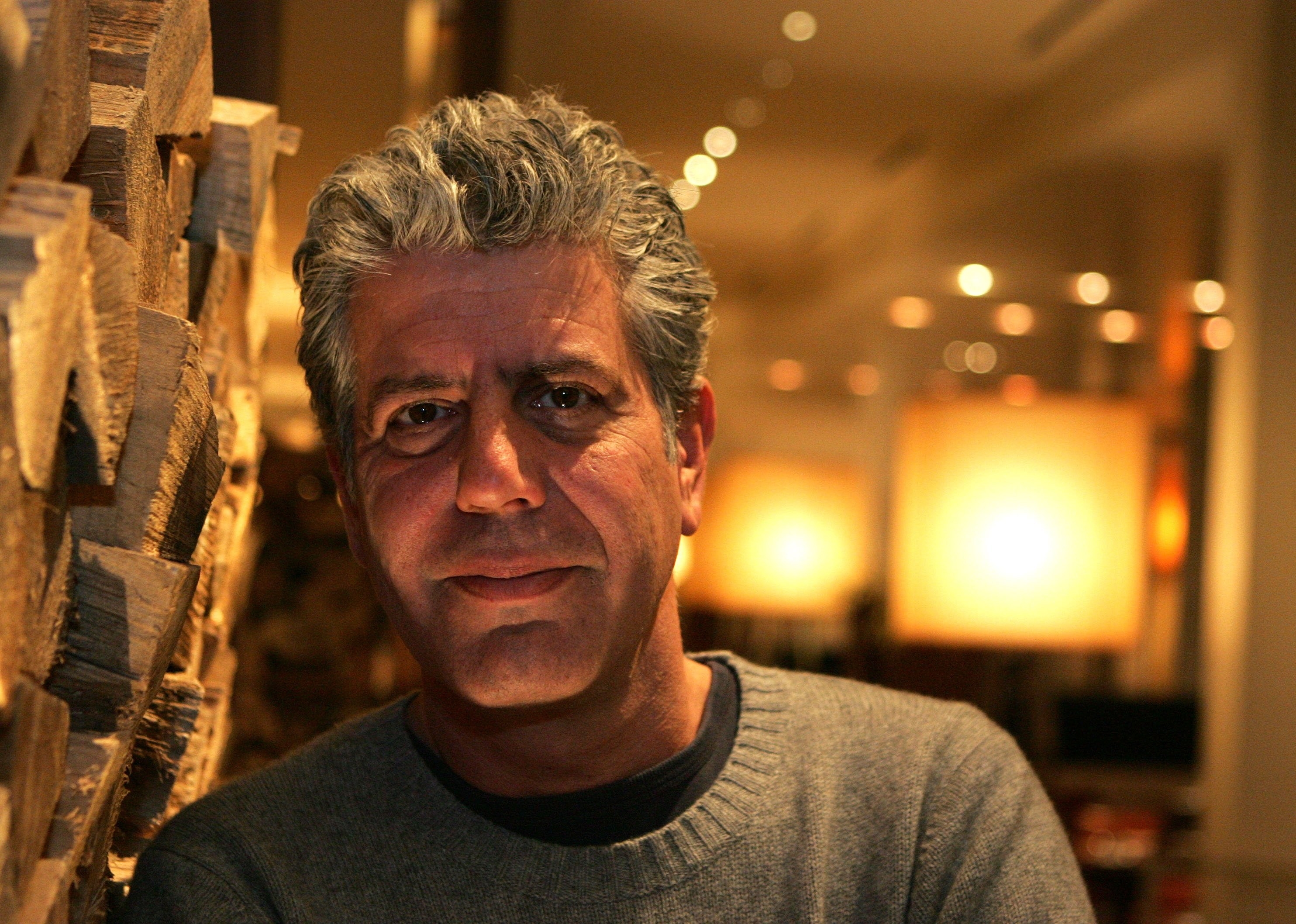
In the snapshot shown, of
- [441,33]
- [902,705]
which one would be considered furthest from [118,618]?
[441,33]

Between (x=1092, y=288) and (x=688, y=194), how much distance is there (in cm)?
308

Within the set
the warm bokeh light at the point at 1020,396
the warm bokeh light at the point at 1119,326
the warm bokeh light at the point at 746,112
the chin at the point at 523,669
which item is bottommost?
the chin at the point at 523,669

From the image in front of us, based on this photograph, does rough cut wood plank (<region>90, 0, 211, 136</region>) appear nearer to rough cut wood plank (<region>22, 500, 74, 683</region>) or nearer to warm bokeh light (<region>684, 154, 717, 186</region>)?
rough cut wood plank (<region>22, 500, 74, 683</region>)

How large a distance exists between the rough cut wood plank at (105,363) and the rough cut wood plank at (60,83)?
0.19ft

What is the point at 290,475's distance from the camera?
391cm

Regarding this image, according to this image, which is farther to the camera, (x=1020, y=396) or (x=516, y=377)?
(x=1020, y=396)

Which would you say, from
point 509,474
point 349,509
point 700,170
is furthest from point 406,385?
point 700,170

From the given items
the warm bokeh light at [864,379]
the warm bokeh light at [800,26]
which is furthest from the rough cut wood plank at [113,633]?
the warm bokeh light at [864,379]

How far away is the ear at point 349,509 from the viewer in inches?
63.9

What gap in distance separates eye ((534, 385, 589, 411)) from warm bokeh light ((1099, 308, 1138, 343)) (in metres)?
10.3

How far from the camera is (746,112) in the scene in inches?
324

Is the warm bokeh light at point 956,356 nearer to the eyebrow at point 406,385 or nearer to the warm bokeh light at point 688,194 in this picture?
the warm bokeh light at point 688,194

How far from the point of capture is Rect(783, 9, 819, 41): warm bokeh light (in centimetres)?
662

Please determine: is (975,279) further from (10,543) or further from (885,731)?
(10,543)
